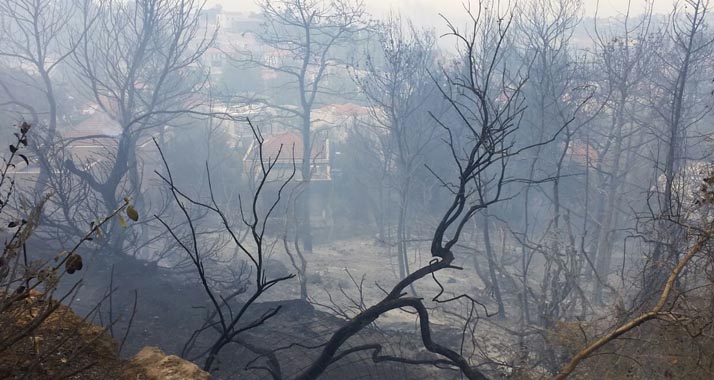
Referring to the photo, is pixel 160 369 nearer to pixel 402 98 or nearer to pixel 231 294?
pixel 231 294

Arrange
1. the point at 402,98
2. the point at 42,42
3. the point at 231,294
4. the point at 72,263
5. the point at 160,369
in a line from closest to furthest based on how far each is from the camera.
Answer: the point at 72,263 < the point at 160,369 < the point at 231,294 < the point at 402,98 < the point at 42,42

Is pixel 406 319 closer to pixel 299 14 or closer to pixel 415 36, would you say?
pixel 415 36

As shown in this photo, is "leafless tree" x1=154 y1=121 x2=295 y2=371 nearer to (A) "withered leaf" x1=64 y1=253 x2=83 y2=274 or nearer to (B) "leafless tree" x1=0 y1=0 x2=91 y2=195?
(A) "withered leaf" x1=64 y1=253 x2=83 y2=274

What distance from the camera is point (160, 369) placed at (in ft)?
10.4

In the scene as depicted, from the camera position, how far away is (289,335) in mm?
7570

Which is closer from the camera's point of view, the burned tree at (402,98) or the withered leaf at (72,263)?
the withered leaf at (72,263)

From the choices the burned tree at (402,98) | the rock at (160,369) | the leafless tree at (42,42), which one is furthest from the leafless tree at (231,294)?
the burned tree at (402,98)

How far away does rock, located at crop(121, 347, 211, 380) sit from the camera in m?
3.11

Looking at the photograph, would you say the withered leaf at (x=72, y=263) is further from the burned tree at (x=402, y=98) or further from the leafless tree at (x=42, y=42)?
the burned tree at (x=402, y=98)

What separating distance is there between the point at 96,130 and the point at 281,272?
18.9m

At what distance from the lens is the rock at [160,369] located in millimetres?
3105

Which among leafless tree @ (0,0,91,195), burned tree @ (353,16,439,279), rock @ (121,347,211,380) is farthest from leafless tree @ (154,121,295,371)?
burned tree @ (353,16,439,279)

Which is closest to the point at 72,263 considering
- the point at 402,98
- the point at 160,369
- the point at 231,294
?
the point at 160,369

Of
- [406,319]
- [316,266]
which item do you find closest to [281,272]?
[316,266]
